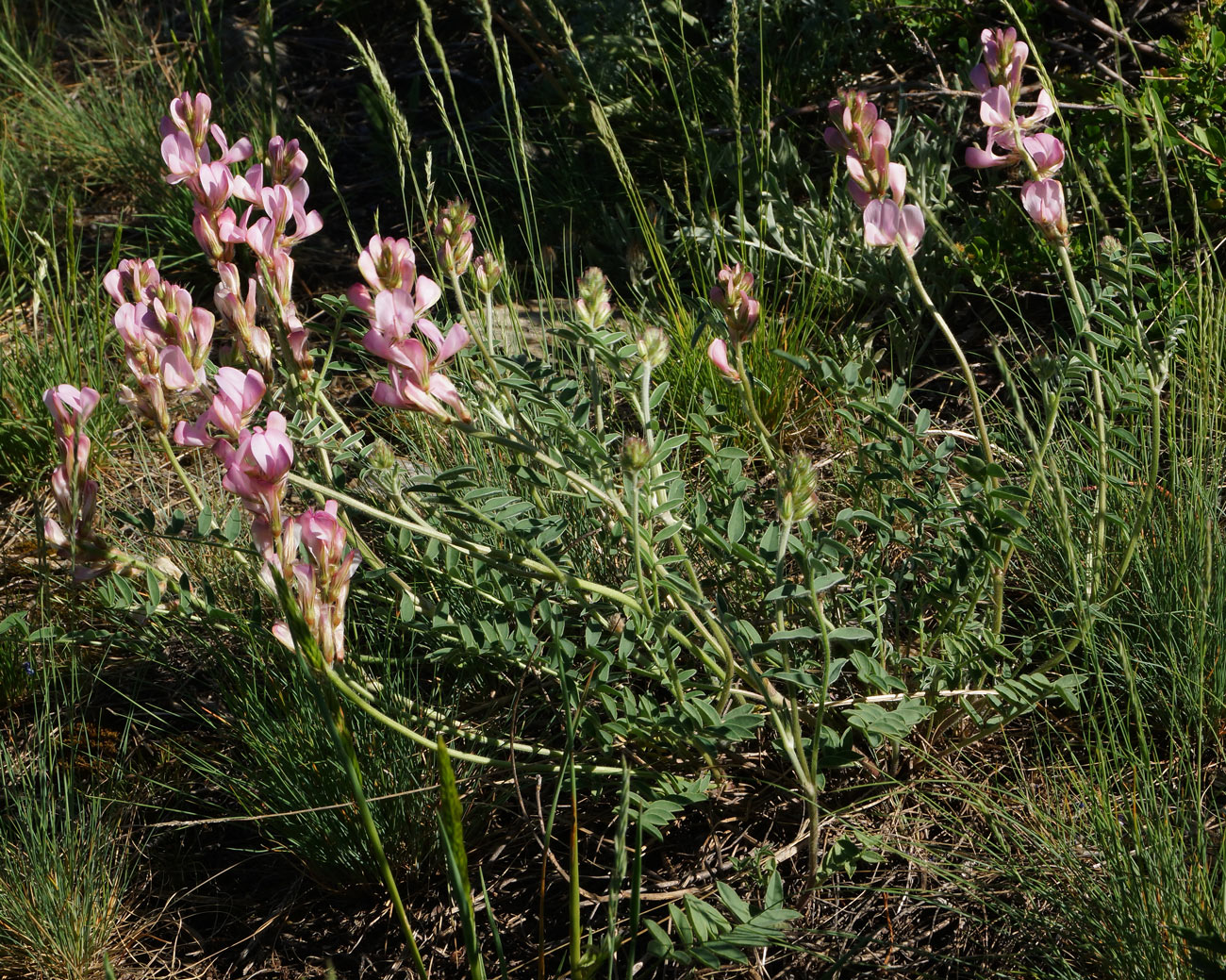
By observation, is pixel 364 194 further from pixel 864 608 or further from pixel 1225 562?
pixel 1225 562

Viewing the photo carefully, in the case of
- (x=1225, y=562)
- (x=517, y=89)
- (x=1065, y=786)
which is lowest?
(x=1065, y=786)

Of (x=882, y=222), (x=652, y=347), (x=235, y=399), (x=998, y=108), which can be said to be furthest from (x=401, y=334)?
(x=998, y=108)

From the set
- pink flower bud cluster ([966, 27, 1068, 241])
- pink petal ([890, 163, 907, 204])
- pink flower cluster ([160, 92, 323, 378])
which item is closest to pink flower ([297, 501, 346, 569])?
pink flower cluster ([160, 92, 323, 378])

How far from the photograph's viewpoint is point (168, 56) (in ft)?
14.5

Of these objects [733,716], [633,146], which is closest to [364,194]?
[633,146]

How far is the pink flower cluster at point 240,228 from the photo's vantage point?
4.75 ft

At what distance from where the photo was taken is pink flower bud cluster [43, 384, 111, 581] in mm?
1364

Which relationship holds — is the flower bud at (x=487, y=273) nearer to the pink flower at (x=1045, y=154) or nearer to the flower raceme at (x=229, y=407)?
the flower raceme at (x=229, y=407)

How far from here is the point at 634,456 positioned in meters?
1.20

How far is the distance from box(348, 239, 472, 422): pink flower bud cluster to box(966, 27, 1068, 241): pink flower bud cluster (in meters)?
0.79

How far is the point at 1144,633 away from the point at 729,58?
220 centimetres

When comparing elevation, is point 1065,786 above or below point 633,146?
below

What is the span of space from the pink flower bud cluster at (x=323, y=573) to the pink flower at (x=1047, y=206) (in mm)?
1050

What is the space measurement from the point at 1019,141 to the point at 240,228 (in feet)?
3.70
